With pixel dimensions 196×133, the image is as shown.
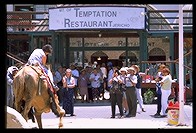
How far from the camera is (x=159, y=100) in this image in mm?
14914

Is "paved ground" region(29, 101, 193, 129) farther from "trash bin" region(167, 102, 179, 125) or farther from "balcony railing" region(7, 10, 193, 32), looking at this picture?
"balcony railing" region(7, 10, 193, 32)

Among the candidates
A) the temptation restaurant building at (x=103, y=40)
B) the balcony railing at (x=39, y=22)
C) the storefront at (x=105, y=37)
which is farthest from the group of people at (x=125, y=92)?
the balcony railing at (x=39, y=22)

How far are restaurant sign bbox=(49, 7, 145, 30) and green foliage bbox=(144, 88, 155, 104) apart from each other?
2.59 metres

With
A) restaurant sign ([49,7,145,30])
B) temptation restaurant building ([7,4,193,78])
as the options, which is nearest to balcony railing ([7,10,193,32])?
temptation restaurant building ([7,4,193,78])

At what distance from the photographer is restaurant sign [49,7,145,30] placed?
1850cm

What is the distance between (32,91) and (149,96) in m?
8.96

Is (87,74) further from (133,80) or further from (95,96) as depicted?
(133,80)

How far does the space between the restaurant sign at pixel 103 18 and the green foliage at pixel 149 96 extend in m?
2.59

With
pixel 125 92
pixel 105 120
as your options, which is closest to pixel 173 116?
pixel 105 120

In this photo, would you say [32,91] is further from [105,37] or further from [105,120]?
[105,37]

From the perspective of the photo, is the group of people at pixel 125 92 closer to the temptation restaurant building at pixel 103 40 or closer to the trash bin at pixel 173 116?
the trash bin at pixel 173 116

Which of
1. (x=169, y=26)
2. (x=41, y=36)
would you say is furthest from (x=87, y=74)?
(x=169, y=26)

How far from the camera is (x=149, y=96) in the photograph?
60.3ft

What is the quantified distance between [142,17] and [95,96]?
150 inches
